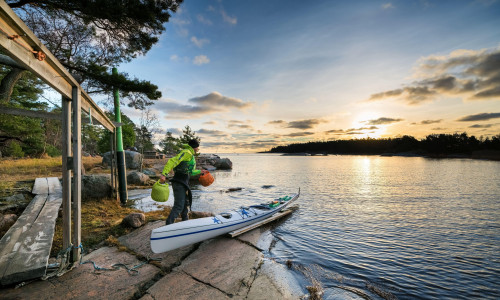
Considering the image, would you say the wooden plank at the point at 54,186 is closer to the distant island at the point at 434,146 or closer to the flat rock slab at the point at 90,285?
the flat rock slab at the point at 90,285

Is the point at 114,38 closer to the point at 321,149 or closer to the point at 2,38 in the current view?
the point at 2,38

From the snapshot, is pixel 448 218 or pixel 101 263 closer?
→ pixel 101 263

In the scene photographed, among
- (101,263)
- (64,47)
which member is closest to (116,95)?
(64,47)

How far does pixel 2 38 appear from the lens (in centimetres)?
241

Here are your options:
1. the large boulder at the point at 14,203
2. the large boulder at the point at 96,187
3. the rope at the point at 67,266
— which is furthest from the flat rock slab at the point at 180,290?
the large boulder at the point at 96,187

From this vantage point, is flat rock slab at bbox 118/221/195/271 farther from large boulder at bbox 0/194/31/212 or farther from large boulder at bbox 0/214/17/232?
large boulder at bbox 0/194/31/212

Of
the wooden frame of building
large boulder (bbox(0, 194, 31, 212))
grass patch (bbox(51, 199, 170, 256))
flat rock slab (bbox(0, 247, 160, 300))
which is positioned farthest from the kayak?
large boulder (bbox(0, 194, 31, 212))

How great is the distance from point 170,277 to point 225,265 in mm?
1301

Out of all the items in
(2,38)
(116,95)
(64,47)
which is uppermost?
(64,47)

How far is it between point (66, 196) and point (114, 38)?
8.63 m

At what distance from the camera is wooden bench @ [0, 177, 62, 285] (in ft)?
11.3

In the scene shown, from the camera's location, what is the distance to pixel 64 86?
153 inches

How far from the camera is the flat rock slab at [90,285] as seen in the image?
3.40m

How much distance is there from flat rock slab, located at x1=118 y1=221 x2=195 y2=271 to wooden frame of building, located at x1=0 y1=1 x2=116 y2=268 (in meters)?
1.32
